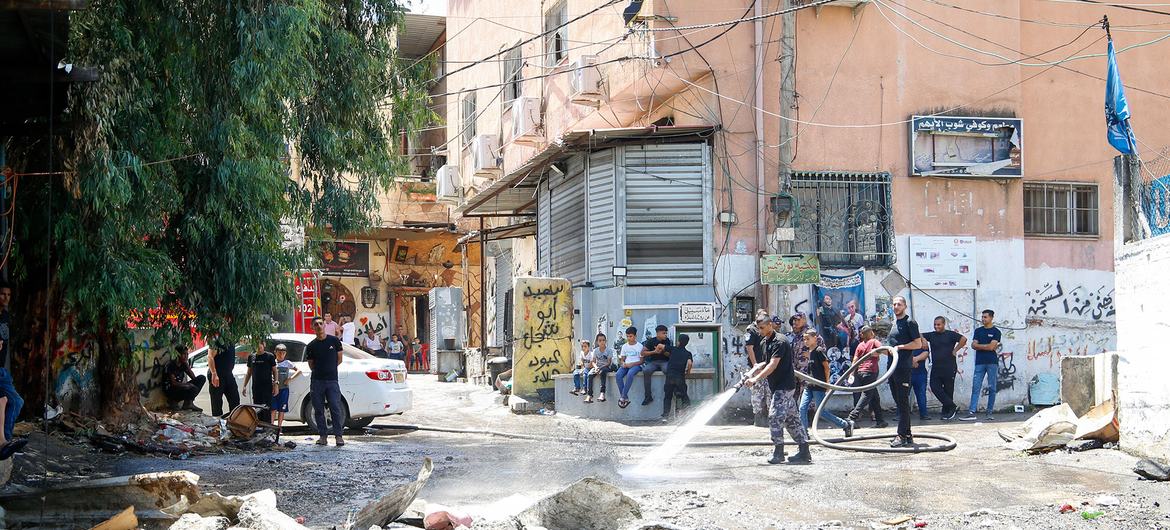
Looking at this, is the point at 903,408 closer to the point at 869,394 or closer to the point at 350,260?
the point at 869,394

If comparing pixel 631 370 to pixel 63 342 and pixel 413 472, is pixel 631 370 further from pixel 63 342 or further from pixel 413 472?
pixel 63 342

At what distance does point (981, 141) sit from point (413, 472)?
40.2ft

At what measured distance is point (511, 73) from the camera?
86.3 feet

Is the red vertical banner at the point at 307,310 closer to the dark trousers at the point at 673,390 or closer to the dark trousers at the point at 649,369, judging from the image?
the dark trousers at the point at 649,369

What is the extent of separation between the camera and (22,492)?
336 inches

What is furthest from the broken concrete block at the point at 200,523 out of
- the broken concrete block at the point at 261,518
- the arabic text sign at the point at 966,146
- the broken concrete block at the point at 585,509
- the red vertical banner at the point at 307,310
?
the red vertical banner at the point at 307,310

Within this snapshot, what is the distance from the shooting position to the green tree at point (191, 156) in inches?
416

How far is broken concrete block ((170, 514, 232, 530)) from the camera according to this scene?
301 inches

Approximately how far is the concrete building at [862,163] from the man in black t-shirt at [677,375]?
55cm

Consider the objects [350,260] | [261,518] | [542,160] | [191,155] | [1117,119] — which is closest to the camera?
[261,518]

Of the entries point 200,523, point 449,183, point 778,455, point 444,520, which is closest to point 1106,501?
point 778,455

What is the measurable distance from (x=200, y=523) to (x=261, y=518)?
1.42 ft

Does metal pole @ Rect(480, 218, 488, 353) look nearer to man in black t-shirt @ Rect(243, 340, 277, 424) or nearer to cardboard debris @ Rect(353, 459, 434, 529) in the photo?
man in black t-shirt @ Rect(243, 340, 277, 424)

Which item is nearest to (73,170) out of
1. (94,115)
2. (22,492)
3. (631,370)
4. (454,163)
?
(94,115)
